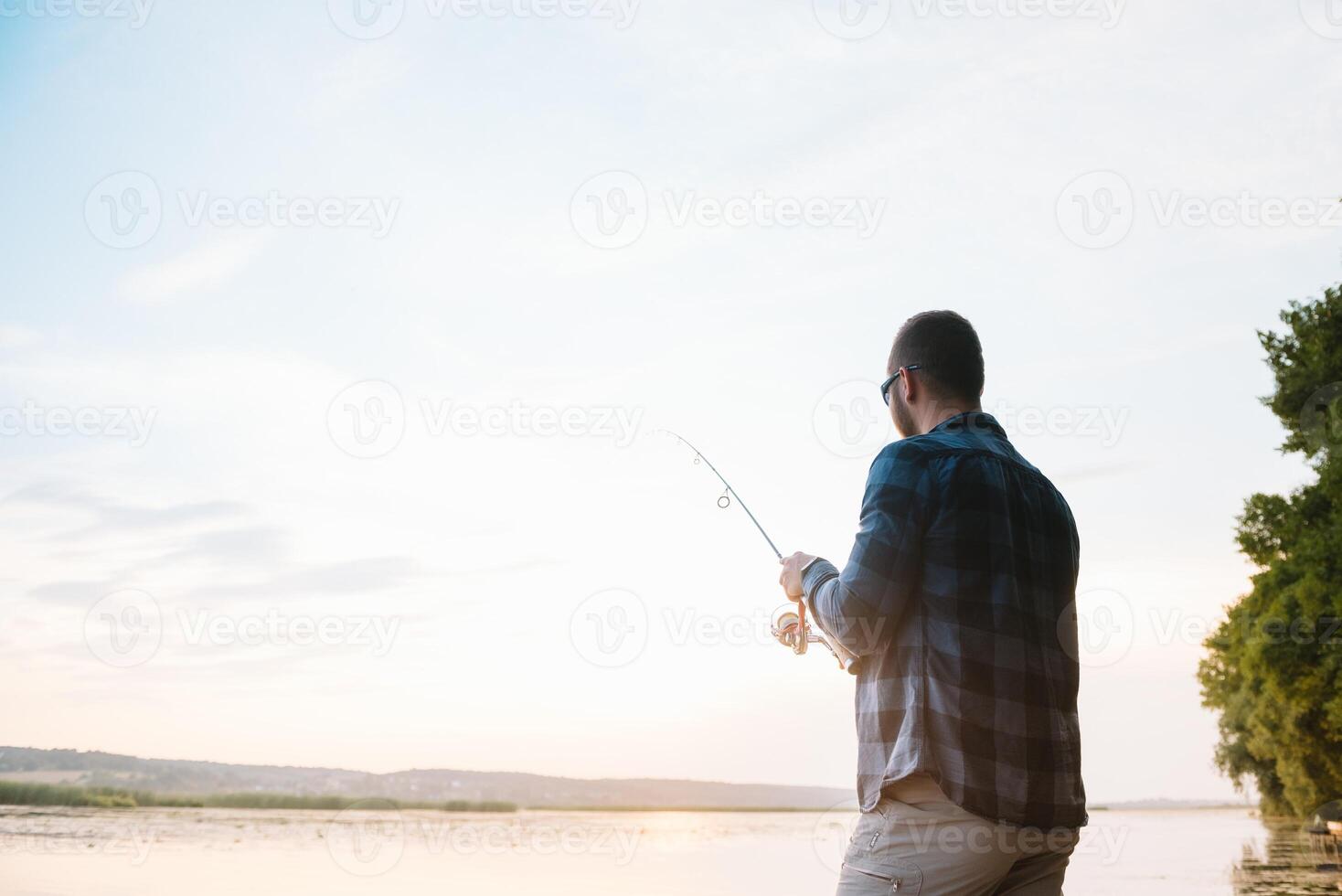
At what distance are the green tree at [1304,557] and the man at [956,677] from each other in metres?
19.1


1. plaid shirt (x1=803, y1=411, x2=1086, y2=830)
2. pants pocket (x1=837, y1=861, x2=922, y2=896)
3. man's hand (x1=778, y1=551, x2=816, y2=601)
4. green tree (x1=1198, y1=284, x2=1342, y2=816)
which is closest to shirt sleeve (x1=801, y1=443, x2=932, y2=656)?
plaid shirt (x1=803, y1=411, x2=1086, y2=830)

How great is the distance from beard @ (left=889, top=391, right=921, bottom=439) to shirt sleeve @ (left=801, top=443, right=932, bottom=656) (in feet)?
1.09

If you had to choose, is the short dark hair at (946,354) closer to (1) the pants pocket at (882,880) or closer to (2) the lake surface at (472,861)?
(1) the pants pocket at (882,880)

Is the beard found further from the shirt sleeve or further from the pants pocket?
the pants pocket

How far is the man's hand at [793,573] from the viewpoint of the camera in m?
2.82

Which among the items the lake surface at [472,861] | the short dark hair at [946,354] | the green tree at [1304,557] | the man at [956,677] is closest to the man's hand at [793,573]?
the man at [956,677]

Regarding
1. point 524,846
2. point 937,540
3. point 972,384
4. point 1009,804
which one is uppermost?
point 972,384

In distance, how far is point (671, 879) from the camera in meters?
16.9

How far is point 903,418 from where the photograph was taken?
289 cm

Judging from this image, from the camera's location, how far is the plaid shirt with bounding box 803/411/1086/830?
2.38m

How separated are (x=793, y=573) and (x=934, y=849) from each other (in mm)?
726

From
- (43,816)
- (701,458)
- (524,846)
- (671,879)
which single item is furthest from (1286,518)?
(43,816)

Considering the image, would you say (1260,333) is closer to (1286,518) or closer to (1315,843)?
(1286,518)

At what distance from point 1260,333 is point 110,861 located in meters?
21.6
